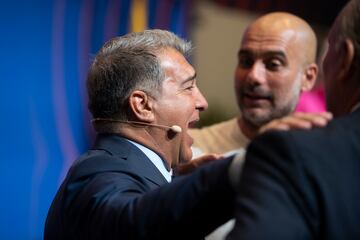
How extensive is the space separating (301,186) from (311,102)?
2.25 meters

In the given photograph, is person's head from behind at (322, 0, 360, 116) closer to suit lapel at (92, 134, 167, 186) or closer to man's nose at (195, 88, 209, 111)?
suit lapel at (92, 134, 167, 186)

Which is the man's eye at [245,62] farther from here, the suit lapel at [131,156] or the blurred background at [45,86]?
the blurred background at [45,86]

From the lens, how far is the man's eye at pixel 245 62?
2.66m

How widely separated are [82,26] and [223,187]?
2776mm

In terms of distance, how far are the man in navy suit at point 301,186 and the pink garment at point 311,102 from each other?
2.10 m

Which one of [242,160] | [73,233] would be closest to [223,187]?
[242,160]

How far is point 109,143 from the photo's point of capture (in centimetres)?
165

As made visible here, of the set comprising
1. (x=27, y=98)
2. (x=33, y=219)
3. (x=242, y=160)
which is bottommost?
(x=33, y=219)

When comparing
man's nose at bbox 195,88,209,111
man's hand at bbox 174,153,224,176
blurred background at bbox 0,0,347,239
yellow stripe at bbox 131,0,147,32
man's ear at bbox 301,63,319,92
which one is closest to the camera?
man's hand at bbox 174,153,224,176

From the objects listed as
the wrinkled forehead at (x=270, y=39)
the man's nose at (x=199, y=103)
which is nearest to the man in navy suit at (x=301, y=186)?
the man's nose at (x=199, y=103)

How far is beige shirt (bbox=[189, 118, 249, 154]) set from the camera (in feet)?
8.76

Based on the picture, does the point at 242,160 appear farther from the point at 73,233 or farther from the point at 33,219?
the point at 33,219

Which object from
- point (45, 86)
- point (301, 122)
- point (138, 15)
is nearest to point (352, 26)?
point (301, 122)

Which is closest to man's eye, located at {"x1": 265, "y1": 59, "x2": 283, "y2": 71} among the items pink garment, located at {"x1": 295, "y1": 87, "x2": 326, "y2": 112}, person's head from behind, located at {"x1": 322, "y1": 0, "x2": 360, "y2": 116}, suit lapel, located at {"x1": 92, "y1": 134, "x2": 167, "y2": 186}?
pink garment, located at {"x1": 295, "y1": 87, "x2": 326, "y2": 112}
